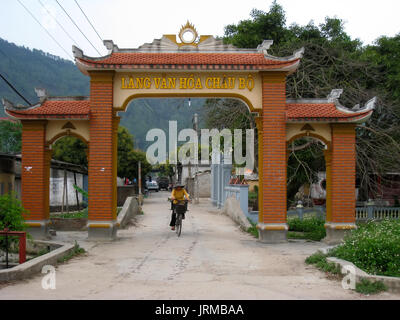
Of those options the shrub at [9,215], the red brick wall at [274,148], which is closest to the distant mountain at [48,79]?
the red brick wall at [274,148]

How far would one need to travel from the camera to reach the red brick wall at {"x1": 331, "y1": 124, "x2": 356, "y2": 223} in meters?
13.7

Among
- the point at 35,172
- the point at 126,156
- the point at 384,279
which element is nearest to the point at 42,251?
the point at 35,172

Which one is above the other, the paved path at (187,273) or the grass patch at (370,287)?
the grass patch at (370,287)

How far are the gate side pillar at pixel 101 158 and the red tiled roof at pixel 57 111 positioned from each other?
0.39 meters

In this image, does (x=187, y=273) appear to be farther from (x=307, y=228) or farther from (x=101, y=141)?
(x=307, y=228)

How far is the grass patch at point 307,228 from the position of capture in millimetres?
15391

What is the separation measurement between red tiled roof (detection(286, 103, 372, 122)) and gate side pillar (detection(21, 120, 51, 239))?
7238 millimetres

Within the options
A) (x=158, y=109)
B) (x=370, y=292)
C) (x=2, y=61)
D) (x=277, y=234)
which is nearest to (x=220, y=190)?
(x=277, y=234)

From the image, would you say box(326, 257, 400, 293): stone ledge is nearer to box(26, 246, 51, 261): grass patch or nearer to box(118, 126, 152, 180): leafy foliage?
box(26, 246, 51, 261): grass patch

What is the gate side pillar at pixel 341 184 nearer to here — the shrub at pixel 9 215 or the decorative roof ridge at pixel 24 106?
the decorative roof ridge at pixel 24 106

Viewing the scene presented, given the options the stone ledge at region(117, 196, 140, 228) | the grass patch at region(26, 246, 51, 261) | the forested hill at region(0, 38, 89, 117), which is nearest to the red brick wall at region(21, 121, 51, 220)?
the grass patch at region(26, 246, 51, 261)

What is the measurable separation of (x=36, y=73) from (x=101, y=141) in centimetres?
6876
